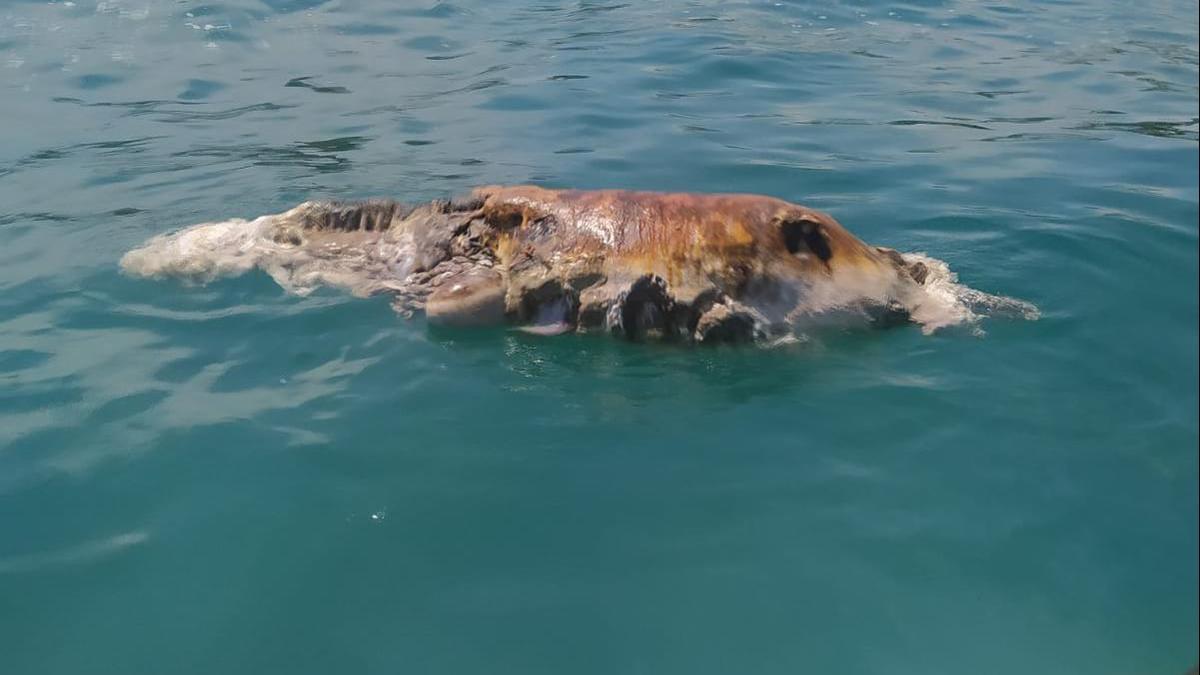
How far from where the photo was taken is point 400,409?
4.91 metres

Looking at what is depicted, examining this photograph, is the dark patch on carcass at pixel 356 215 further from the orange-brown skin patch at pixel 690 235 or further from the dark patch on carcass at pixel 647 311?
the dark patch on carcass at pixel 647 311

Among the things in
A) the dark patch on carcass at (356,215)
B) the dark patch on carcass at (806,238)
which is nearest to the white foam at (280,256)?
the dark patch on carcass at (356,215)

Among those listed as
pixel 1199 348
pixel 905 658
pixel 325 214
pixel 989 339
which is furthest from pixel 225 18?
pixel 1199 348

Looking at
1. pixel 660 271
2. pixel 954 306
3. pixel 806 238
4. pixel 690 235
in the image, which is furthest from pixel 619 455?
pixel 954 306

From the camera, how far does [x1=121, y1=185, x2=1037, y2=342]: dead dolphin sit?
521 cm

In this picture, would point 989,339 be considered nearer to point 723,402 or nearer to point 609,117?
point 723,402

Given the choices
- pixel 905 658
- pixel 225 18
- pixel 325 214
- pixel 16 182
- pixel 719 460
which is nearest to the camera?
pixel 905 658

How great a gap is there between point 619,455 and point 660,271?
1120 mm

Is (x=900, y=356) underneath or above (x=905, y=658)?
above

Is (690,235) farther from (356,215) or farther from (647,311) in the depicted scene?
(356,215)

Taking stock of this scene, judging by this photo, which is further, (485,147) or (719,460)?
(485,147)

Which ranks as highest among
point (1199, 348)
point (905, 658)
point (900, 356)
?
point (1199, 348)

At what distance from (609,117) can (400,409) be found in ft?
18.7

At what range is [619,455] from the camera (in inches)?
175
